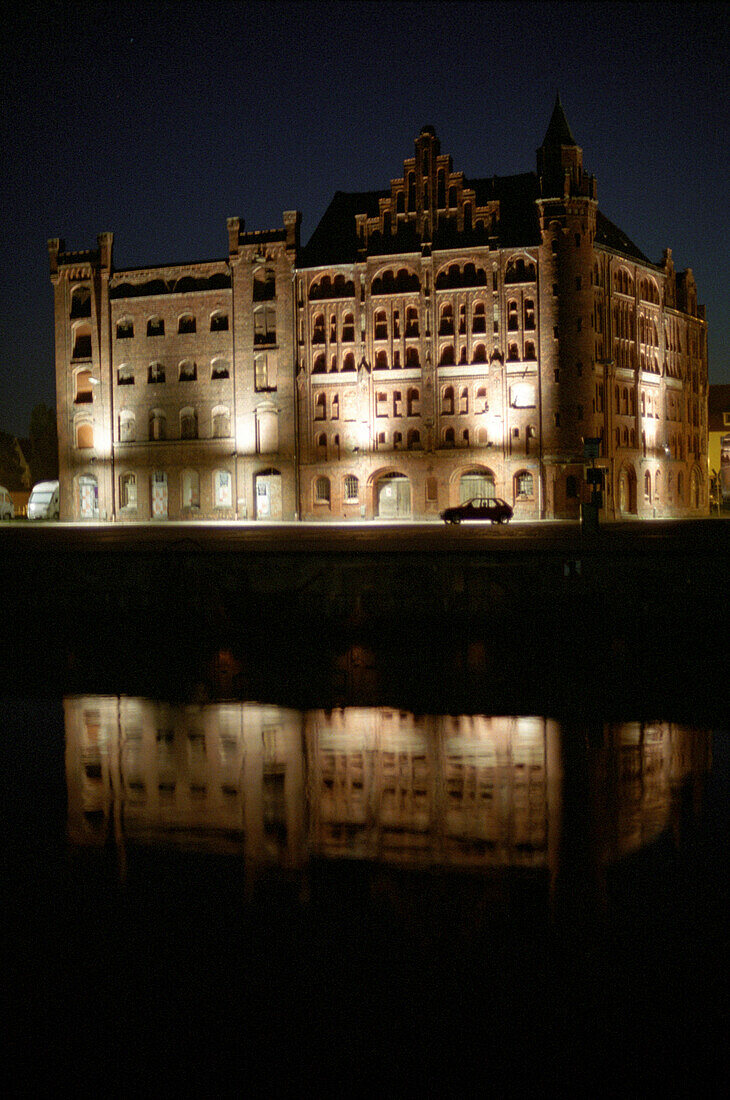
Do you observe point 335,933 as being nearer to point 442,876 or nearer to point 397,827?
point 442,876

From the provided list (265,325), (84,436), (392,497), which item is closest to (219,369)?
(265,325)

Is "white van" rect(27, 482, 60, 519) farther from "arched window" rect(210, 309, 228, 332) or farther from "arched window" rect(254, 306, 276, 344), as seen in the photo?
"arched window" rect(254, 306, 276, 344)

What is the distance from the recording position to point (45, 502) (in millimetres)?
68875

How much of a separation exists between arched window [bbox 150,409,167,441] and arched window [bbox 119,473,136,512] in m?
3.07

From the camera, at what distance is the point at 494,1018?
6.05m

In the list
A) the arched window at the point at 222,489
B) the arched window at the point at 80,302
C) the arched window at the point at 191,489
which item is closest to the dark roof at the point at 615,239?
the arched window at the point at 222,489

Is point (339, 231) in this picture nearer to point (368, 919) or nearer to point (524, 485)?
point (524, 485)

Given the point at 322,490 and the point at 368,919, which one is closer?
the point at 368,919

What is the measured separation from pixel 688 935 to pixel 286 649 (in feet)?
49.9

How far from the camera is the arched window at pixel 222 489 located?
62.8 m

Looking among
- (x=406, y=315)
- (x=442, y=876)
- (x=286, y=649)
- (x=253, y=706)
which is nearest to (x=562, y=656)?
(x=286, y=649)

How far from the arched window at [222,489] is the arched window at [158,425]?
486cm

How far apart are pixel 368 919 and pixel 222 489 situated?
2236 inches

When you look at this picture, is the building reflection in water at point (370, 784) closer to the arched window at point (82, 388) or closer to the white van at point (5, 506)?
the arched window at point (82, 388)
